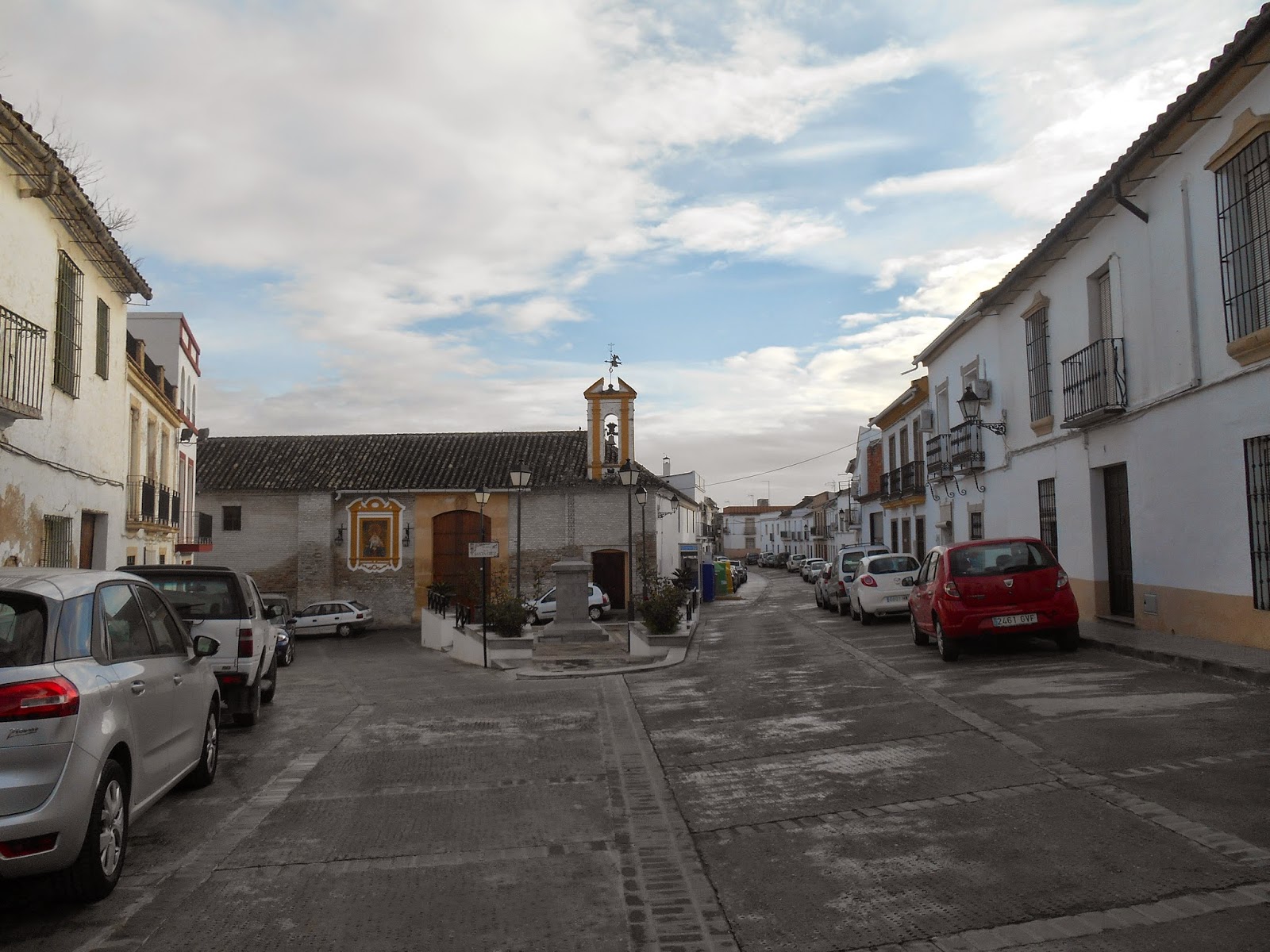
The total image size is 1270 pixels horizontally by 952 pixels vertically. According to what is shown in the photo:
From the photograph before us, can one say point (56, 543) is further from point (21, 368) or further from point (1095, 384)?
point (1095, 384)

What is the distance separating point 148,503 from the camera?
20422mm

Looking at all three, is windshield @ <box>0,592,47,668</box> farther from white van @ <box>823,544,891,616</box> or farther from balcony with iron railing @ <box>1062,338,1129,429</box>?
white van @ <box>823,544,891,616</box>

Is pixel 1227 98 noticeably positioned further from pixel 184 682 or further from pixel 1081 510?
pixel 184 682

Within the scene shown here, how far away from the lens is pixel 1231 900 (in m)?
4.07

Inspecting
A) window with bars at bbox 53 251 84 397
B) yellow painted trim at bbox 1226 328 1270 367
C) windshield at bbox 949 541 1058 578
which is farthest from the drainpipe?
window with bars at bbox 53 251 84 397

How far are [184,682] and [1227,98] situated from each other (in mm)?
11692

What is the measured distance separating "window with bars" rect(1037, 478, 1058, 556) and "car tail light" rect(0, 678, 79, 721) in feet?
53.3

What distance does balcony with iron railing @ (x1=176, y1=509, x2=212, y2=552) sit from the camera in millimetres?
26266

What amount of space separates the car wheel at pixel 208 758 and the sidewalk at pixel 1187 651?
856 centimetres

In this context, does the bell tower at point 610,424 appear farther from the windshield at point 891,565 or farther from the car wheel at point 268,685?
the car wheel at point 268,685

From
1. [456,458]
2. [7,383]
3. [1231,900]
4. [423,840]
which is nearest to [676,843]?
[423,840]

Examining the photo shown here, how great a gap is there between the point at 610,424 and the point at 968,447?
14.3m

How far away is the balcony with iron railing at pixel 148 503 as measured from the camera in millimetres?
19516

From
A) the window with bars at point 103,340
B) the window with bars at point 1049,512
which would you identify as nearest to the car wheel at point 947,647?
the window with bars at point 1049,512
